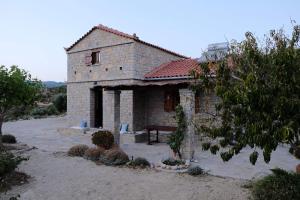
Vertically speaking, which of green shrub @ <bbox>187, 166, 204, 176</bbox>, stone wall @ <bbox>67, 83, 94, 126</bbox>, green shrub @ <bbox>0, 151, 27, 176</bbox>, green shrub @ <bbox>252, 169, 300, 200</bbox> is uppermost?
stone wall @ <bbox>67, 83, 94, 126</bbox>

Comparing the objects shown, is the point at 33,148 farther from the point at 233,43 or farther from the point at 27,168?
the point at 233,43

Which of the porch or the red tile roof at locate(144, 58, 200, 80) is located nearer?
the red tile roof at locate(144, 58, 200, 80)

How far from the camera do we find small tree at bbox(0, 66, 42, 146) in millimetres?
12898

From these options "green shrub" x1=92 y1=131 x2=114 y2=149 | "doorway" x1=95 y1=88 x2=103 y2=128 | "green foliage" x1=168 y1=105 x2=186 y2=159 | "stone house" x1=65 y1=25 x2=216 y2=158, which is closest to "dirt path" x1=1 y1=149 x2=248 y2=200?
"green foliage" x1=168 y1=105 x2=186 y2=159

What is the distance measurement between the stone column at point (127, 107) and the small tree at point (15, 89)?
16.0 ft

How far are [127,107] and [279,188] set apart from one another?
11.7 meters

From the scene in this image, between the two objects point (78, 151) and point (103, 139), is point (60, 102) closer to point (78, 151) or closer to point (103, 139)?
point (78, 151)

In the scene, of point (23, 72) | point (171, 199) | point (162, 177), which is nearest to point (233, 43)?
point (171, 199)

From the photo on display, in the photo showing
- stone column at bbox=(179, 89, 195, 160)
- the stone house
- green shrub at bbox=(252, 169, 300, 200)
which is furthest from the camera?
the stone house

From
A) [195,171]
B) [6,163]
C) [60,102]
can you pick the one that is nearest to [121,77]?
[195,171]

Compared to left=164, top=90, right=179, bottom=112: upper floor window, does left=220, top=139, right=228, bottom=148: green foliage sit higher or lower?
lower

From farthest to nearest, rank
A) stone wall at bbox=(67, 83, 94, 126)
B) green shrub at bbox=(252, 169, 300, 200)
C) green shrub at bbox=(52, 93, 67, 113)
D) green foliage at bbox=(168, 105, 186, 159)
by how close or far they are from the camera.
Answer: green shrub at bbox=(52, 93, 67, 113) < stone wall at bbox=(67, 83, 94, 126) < green foliage at bbox=(168, 105, 186, 159) < green shrub at bbox=(252, 169, 300, 200)

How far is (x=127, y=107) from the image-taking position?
17234 millimetres

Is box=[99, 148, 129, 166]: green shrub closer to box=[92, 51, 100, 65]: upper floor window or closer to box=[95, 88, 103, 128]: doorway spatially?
box=[95, 88, 103, 128]: doorway
